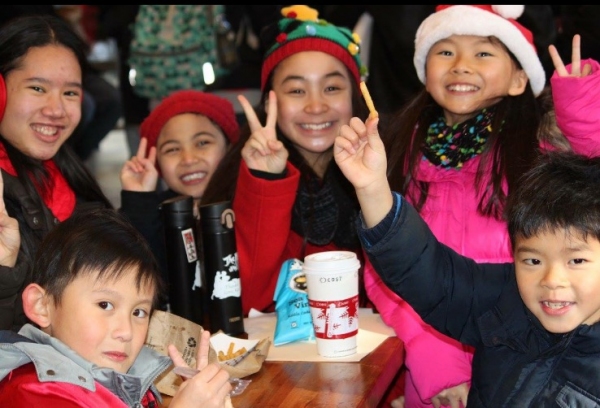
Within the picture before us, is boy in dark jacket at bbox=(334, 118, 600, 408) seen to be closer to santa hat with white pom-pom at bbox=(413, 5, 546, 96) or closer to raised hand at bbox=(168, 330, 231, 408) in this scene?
raised hand at bbox=(168, 330, 231, 408)

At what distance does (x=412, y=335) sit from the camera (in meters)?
2.69

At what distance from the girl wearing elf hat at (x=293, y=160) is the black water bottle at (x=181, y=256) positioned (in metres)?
0.35

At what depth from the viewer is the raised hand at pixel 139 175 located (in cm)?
341

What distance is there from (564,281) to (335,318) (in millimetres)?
641

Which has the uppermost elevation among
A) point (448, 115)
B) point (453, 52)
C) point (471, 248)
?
point (453, 52)

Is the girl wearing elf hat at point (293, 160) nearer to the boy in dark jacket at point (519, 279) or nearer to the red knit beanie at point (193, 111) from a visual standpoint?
the red knit beanie at point (193, 111)

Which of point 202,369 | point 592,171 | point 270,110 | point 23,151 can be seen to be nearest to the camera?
point 202,369

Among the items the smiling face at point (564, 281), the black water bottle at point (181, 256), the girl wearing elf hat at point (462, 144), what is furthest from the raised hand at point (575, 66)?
the black water bottle at point (181, 256)

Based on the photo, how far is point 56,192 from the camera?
303 centimetres

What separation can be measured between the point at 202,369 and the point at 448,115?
1498 mm

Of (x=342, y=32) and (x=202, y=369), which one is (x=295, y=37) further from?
(x=202, y=369)

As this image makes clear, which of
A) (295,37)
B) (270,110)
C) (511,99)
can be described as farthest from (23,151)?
(511,99)

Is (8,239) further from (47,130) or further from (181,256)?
(47,130)

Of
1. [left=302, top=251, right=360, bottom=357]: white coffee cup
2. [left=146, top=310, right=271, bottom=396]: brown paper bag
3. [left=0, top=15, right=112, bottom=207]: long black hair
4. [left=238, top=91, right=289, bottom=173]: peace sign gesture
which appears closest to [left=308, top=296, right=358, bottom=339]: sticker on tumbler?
[left=302, top=251, right=360, bottom=357]: white coffee cup
